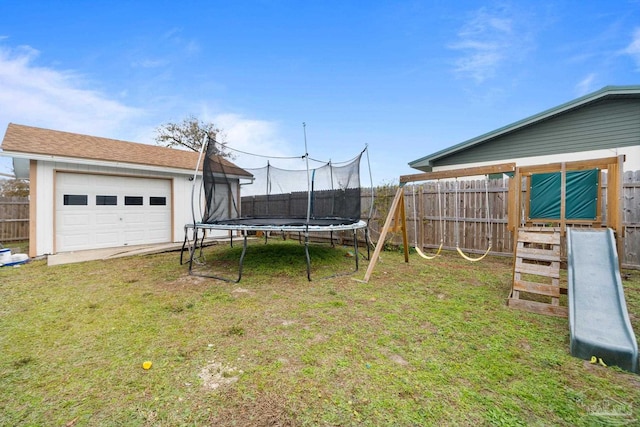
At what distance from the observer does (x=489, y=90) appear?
28.8 ft

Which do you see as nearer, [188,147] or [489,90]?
[489,90]

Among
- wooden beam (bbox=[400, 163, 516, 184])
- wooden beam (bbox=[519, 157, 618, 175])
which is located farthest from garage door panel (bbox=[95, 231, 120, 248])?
wooden beam (bbox=[519, 157, 618, 175])

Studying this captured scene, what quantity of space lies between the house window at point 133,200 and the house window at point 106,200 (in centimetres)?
21

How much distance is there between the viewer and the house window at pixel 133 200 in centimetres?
718

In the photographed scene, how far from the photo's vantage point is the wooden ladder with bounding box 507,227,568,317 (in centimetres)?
280

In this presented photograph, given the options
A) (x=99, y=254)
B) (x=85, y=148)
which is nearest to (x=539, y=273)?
(x=99, y=254)

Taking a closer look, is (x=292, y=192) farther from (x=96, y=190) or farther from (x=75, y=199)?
(x=75, y=199)

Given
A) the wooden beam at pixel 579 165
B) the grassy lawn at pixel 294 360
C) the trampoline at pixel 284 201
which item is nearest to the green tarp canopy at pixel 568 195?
the wooden beam at pixel 579 165

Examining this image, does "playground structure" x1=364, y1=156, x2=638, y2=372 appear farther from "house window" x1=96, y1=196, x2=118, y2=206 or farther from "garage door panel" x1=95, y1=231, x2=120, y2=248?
"house window" x1=96, y1=196, x2=118, y2=206

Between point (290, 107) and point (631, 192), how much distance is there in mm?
8846

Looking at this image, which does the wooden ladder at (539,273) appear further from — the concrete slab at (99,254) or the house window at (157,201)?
the house window at (157,201)

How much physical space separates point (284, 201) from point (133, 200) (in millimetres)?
3951

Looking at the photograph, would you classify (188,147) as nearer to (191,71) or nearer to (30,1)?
(191,71)

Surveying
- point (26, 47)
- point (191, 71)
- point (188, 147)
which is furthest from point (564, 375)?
point (188, 147)
